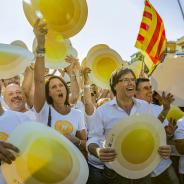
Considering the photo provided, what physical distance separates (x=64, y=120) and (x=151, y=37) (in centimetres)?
273

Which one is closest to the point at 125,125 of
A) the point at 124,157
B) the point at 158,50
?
the point at 124,157

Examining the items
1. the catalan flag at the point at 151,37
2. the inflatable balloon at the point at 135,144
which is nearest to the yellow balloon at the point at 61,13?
the inflatable balloon at the point at 135,144

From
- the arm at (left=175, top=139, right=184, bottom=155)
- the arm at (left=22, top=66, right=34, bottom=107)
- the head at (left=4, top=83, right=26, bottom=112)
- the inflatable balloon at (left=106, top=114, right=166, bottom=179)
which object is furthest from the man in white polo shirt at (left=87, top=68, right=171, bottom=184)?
the arm at (left=22, top=66, right=34, bottom=107)

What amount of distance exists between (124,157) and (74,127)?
739 millimetres

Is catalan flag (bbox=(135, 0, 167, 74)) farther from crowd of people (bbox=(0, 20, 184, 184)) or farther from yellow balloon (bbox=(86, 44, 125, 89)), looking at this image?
crowd of people (bbox=(0, 20, 184, 184))

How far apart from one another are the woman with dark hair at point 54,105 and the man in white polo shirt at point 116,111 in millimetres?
325

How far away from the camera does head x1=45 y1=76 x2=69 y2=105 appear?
3.02 m

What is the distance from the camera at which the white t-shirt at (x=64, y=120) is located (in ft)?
9.25

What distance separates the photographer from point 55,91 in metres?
3.03

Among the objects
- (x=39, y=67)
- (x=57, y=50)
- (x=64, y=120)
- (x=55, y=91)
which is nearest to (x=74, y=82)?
(x=57, y=50)

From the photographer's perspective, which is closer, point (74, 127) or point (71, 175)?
point (71, 175)

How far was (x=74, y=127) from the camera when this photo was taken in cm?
295

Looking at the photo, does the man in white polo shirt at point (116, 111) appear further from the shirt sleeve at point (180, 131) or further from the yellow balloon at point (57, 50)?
the yellow balloon at point (57, 50)

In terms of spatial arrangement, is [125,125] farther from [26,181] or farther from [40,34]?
[40,34]
